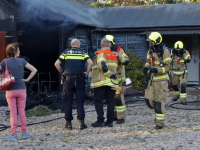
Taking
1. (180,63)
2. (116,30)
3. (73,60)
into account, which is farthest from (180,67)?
(116,30)

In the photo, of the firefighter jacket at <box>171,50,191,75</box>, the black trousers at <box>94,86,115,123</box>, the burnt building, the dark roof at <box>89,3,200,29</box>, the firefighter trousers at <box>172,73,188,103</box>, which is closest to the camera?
the black trousers at <box>94,86,115,123</box>

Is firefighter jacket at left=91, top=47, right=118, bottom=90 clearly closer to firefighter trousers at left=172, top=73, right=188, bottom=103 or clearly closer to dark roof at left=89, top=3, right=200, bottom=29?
firefighter trousers at left=172, top=73, right=188, bottom=103

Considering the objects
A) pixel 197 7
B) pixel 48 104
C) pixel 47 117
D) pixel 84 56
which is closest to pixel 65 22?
pixel 48 104

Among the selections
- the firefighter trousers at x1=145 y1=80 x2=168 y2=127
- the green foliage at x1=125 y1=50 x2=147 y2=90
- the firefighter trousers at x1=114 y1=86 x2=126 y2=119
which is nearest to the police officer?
the firefighter trousers at x1=114 y1=86 x2=126 y2=119

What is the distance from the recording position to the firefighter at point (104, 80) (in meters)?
6.96

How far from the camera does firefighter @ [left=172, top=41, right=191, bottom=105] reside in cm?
1026

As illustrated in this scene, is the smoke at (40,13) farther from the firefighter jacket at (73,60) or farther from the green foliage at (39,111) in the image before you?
the firefighter jacket at (73,60)

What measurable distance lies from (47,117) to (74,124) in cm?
130

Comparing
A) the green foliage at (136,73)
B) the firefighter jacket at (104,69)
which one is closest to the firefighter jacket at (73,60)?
the firefighter jacket at (104,69)

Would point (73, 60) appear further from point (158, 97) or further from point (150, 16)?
point (150, 16)

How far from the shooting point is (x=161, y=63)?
6820 mm

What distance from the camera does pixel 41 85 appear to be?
44.7 ft

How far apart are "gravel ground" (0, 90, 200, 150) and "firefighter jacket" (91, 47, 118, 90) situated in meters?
0.95

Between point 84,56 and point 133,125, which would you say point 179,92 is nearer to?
point 133,125
